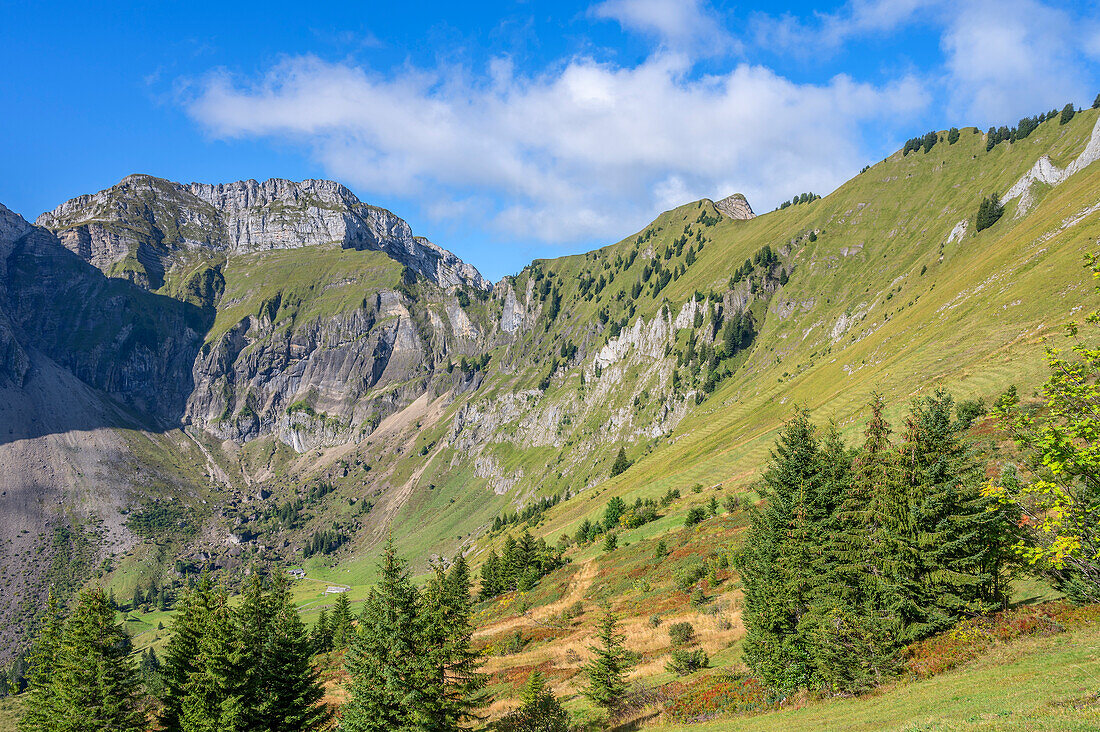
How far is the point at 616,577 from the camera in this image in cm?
7231

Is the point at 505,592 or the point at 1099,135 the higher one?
the point at 1099,135

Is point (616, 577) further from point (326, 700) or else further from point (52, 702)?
point (52, 702)

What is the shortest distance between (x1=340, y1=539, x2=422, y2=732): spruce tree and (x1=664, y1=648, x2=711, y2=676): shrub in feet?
64.5

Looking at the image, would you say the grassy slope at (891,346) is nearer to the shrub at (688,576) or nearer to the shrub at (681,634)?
the shrub at (688,576)

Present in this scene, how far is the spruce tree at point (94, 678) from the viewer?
34156mm

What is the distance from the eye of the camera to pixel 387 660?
87.7 ft

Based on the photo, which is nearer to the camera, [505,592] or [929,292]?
[505,592]

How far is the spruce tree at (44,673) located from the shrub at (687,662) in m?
42.1

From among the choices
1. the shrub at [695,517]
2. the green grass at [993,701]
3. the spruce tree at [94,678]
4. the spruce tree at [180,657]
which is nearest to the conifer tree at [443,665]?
the green grass at [993,701]

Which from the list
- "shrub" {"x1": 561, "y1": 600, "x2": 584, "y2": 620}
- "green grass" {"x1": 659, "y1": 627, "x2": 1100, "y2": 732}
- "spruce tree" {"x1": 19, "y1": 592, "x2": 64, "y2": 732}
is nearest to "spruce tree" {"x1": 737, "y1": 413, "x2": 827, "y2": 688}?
"green grass" {"x1": 659, "y1": 627, "x2": 1100, "y2": 732}

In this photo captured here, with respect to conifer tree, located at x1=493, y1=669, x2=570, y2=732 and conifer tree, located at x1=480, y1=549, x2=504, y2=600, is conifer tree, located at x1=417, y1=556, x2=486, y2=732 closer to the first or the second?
conifer tree, located at x1=493, y1=669, x2=570, y2=732

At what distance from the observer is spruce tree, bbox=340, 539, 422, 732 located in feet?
84.6

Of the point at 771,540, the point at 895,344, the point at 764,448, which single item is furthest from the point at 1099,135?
the point at 771,540

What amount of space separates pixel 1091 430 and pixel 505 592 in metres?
91.0
